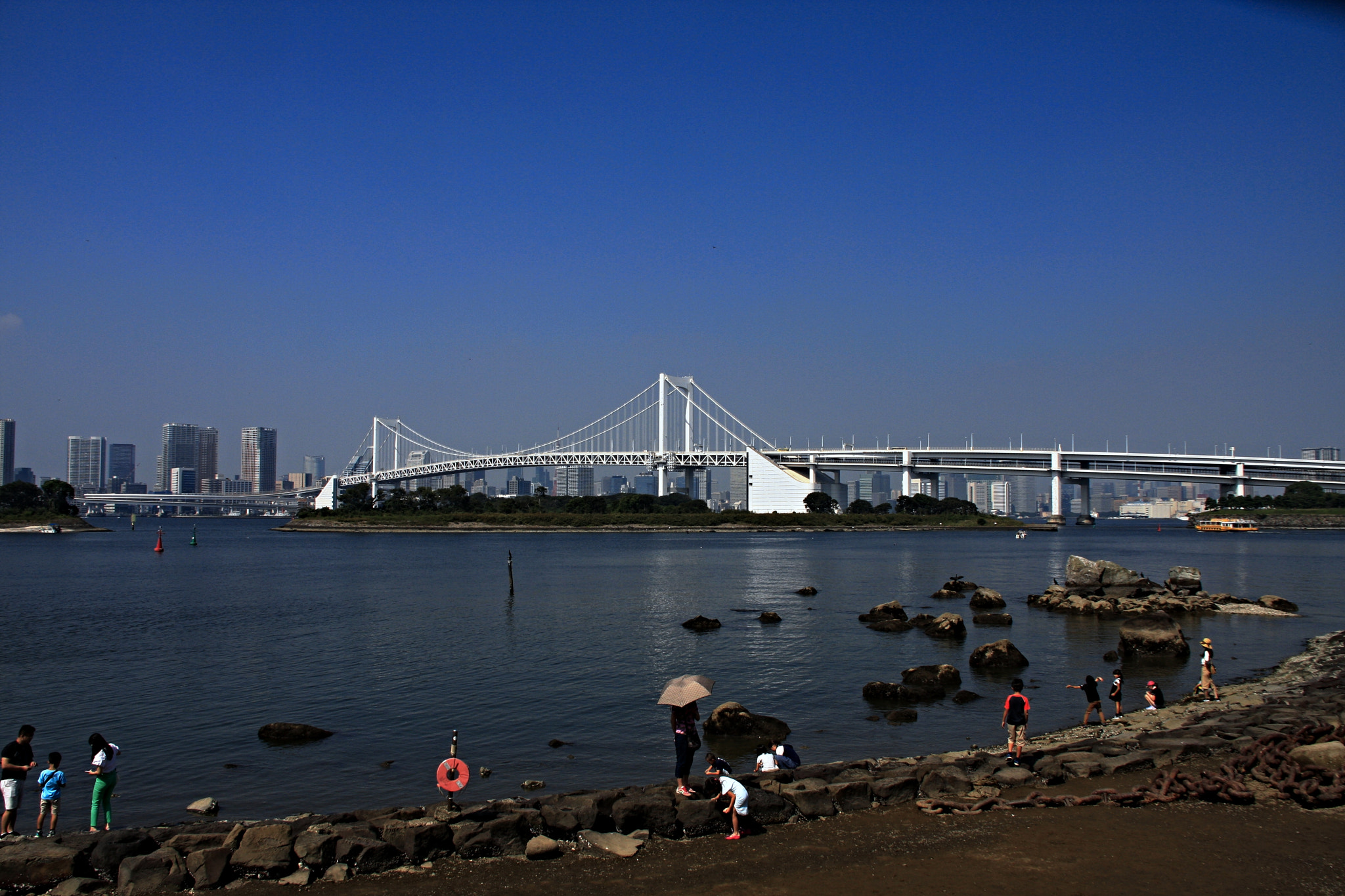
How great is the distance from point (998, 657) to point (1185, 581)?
1072 cm

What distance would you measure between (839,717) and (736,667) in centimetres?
337

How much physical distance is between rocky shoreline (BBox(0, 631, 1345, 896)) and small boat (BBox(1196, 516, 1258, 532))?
76.1 m

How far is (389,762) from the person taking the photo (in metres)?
8.45

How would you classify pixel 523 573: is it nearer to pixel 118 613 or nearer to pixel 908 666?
pixel 118 613

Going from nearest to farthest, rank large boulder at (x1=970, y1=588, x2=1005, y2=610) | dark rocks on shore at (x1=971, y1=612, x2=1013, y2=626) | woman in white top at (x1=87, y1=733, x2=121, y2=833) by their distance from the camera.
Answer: woman in white top at (x1=87, y1=733, x2=121, y2=833)
dark rocks on shore at (x1=971, y1=612, x2=1013, y2=626)
large boulder at (x1=970, y1=588, x2=1005, y2=610)

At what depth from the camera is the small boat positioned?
236 ft

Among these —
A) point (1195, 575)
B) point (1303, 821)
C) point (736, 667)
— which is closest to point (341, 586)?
point (736, 667)

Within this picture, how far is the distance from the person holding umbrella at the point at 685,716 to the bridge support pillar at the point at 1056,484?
8484 centimetres

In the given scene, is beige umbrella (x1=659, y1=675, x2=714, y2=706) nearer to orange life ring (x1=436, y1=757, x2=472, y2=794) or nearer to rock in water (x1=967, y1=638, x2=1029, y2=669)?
orange life ring (x1=436, y1=757, x2=472, y2=794)

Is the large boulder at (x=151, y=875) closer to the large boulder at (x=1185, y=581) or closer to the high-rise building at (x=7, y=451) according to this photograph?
the large boulder at (x=1185, y=581)

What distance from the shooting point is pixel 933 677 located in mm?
11297

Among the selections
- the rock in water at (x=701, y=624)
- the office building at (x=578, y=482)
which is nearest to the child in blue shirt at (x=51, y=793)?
the rock in water at (x=701, y=624)

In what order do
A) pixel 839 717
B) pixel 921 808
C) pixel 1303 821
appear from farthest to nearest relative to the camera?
pixel 839 717 < pixel 921 808 < pixel 1303 821

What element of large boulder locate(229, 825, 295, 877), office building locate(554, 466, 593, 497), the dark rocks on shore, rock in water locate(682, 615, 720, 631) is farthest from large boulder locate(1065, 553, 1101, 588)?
office building locate(554, 466, 593, 497)
